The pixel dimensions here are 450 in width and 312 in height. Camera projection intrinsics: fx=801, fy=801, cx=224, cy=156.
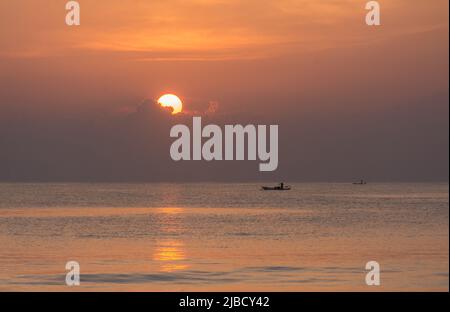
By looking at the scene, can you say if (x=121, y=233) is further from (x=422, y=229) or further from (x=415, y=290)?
(x=415, y=290)

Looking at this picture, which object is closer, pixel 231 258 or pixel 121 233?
pixel 231 258

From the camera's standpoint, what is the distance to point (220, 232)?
69312mm

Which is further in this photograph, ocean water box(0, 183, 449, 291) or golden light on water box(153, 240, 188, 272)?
golden light on water box(153, 240, 188, 272)

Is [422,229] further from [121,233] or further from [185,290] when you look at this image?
[185,290]

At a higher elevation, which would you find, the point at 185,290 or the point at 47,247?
the point at 47,247

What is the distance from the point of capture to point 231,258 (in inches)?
1842

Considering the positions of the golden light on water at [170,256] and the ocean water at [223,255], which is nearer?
the ocean water at [223,255]

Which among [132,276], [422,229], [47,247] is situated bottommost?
[132,276]

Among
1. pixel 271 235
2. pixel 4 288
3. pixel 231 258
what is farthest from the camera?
pixel 271 235

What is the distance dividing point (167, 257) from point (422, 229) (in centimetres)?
3515
